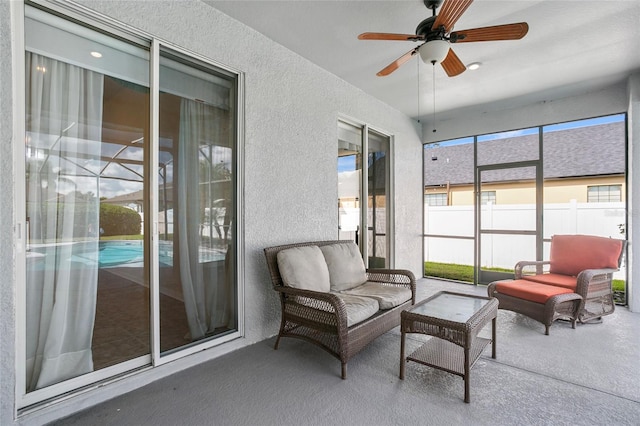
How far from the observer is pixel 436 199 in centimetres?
605

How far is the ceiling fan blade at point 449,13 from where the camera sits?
1875 millimetres

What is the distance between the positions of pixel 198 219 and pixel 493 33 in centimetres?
270

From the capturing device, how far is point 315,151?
367cm

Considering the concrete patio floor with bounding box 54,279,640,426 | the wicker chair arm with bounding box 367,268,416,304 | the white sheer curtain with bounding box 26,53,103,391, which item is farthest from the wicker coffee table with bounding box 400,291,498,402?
the white sheer curtain with bounding box 26,53,103,391

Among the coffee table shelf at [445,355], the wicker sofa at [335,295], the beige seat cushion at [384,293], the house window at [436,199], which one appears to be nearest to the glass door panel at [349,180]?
the wicker sofa at [335,295]

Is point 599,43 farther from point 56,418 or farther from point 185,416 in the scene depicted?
point 56,418

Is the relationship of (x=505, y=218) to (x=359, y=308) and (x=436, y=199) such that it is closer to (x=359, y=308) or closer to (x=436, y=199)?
(x=436, y=199)

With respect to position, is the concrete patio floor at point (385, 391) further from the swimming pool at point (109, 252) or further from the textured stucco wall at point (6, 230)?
the swimming pool at point (109, 252)

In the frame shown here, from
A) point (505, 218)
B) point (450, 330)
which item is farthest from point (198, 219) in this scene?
point (505, 218)

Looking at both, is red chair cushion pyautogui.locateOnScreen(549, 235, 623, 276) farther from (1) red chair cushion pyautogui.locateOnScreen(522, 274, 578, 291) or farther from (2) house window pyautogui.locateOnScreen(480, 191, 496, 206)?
(2) house window pyautogui.locateOnScreen(480, 191, 496, 206)

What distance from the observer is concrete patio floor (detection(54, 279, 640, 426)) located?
1834mm

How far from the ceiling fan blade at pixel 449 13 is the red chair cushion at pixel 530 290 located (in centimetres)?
283

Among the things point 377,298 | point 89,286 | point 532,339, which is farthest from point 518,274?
point 89,286

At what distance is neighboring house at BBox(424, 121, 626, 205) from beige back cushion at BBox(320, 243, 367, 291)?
328cm
